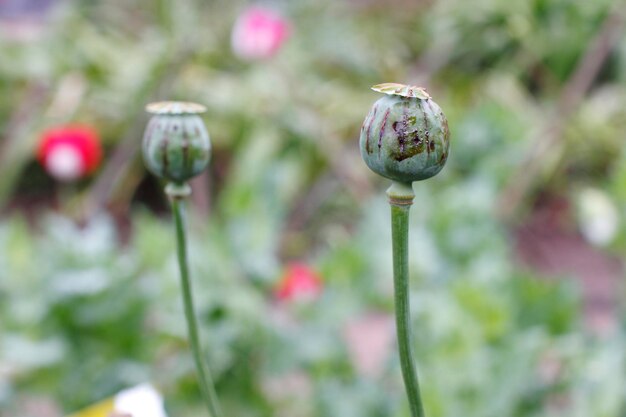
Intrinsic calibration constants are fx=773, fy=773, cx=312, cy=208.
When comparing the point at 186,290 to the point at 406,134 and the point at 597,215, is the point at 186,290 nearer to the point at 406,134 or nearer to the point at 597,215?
the point at 406,134

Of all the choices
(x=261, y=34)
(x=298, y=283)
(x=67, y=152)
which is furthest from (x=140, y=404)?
(x=261, y=34)

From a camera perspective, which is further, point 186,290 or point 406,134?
point 186,290

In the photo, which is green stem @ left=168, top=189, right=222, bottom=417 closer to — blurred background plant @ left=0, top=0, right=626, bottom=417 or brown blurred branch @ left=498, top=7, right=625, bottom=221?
blurred background plant @ left=0, top=0, right=626, bottom=417

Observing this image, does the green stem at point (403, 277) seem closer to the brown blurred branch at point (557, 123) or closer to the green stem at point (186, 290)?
the green stem at point (186, 290)

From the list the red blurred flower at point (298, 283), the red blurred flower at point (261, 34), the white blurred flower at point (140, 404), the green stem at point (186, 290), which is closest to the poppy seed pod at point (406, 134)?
the green stem at point (186, 290)

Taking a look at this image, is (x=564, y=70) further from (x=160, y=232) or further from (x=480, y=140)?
(x=160, y=232)

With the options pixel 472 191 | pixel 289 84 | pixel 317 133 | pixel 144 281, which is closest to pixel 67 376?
pixel 144 281

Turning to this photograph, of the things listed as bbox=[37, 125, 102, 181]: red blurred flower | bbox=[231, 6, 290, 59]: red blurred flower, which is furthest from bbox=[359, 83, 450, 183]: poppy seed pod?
bbox=[231, 6, 290, 59]: red blurred flower
